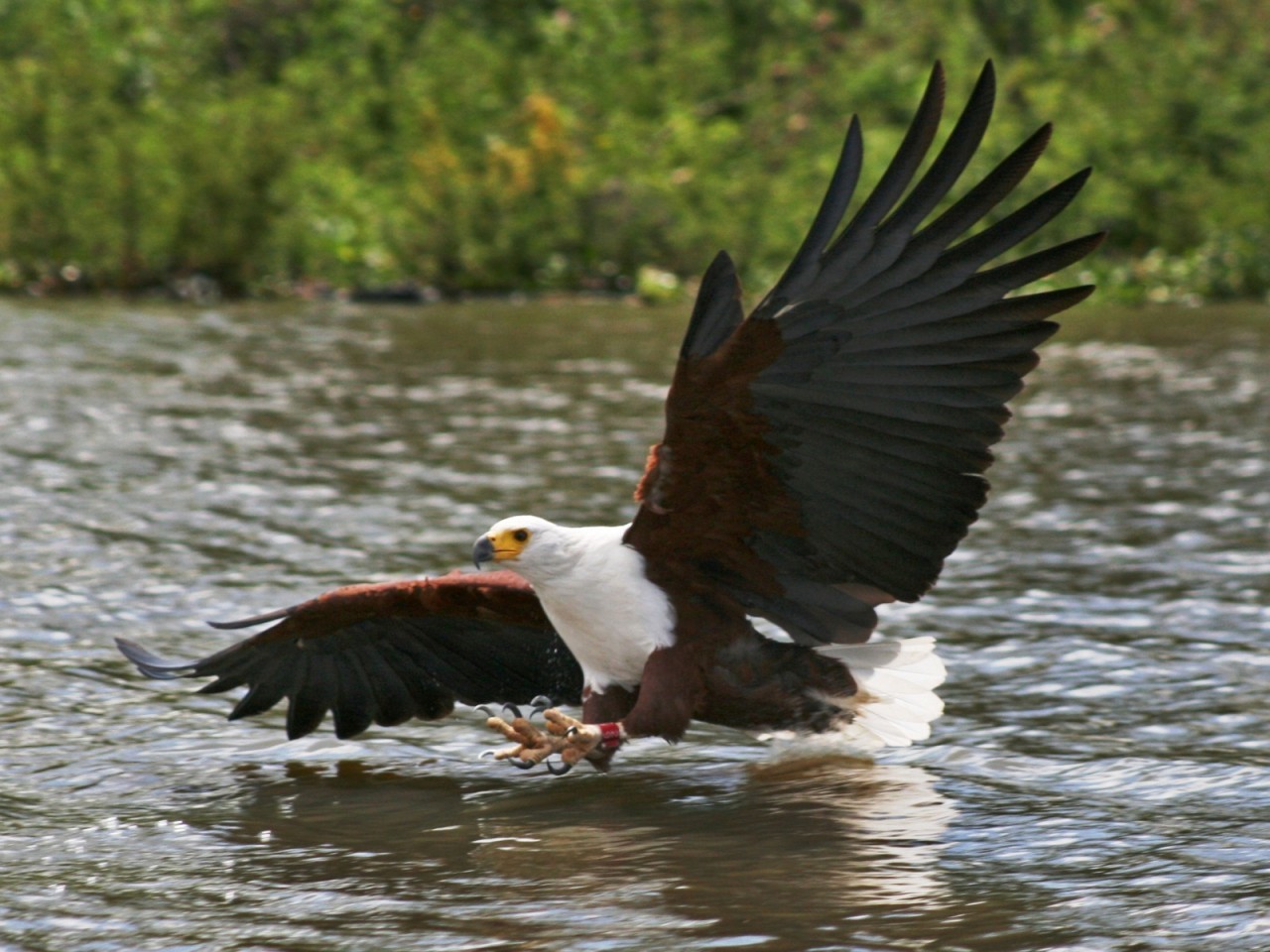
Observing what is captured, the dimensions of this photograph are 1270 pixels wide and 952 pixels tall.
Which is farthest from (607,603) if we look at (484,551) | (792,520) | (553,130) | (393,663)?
(553,130)

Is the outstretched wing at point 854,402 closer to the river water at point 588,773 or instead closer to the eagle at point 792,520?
the eagle at point 792,520

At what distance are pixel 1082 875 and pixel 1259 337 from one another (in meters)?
12.9

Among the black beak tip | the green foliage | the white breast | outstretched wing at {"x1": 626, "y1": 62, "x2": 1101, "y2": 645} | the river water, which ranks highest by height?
the green foliage

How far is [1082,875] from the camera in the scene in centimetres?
425

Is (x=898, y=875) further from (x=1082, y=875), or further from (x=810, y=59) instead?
(x=810, y=59)

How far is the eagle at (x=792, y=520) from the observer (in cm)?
437

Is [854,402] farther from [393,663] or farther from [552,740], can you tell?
[393,663]

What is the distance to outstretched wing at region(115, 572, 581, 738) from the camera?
17.8ft

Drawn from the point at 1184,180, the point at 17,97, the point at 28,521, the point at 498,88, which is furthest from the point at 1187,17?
the point at 28,521

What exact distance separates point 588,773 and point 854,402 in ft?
4.97

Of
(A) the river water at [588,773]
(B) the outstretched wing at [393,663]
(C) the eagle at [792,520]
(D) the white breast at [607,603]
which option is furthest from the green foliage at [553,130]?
(D) the white breast at [607,603]

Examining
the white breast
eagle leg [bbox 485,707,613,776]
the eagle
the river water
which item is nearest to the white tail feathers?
the eagle

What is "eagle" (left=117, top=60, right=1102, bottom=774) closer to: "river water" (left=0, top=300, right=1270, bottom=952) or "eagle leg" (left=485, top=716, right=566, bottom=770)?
"eagle leg" (left=485, top=716, right=566, bottom=770)

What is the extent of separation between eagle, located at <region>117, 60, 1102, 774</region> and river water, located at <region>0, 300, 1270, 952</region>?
294mm
